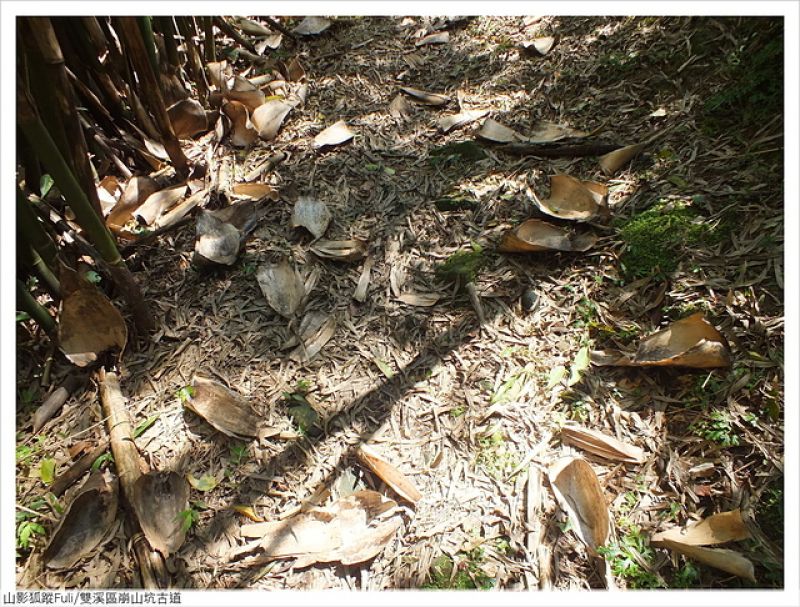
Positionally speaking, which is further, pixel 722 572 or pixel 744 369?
pixel 744 369

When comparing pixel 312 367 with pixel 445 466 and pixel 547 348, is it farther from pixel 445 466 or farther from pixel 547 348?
pixel 547 348

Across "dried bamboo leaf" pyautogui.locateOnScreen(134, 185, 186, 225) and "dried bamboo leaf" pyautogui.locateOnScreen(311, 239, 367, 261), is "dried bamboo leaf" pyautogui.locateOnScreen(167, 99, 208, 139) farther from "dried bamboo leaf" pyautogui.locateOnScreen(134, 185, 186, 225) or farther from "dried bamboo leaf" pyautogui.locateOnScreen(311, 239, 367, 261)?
"dried bamboo leaf" pyautogui.locateOnScreen(311, 239, 367, 261)

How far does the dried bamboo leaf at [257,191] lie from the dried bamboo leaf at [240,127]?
33 cm

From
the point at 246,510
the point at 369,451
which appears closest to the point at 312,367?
the point at 369,451

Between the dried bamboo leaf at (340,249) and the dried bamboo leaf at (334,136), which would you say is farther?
the dried bamboo leaf at (334,136)

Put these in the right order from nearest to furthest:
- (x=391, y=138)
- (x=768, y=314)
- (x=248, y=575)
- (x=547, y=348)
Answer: (x=248, y=575) < (x=768, y=314) < (x=547, y=348) < (x=391, y=138)

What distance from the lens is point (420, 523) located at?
1.39 m

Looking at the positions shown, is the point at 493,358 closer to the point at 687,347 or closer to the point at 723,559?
the point at 687,347

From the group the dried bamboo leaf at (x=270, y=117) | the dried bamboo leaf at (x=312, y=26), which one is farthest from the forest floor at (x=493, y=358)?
the dried bamboo leaf at (x=312, y=26)

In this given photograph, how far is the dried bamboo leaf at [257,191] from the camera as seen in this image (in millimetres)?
2184

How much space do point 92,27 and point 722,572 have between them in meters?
2.43

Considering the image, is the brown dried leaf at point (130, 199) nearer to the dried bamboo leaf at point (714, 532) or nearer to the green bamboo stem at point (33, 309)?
the green bamboo stem at point (33, 309)

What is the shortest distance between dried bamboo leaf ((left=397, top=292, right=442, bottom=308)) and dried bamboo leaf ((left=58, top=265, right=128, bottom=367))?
94 cm

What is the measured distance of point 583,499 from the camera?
135 centimetres
